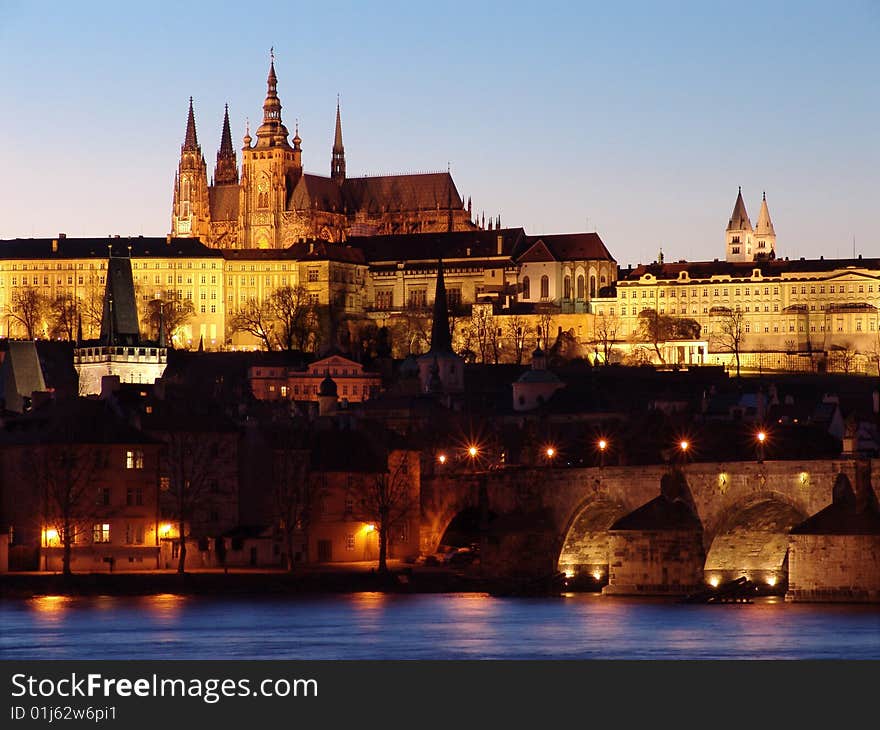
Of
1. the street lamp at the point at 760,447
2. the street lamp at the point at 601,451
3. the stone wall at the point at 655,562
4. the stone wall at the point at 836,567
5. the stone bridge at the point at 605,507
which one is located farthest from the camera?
the street lamp at the point at 601,451

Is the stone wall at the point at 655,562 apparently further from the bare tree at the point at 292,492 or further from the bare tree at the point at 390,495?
the bare tree at the point at 292,492

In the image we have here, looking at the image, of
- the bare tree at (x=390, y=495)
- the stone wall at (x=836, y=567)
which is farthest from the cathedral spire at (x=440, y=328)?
the stone wall at (x=836, y=567)

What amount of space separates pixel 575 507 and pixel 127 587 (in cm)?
1355

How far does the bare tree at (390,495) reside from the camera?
88688 millimetres

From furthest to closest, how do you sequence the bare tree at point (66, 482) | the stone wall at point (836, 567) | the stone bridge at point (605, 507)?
1. the bare tree at point (66, 482)
2. the stone bridge at point (605, 507)
3. the stone wall at point (836, 567)

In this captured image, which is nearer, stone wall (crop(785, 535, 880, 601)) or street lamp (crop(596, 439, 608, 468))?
stone wall (crop(785, 535, 880, 601))

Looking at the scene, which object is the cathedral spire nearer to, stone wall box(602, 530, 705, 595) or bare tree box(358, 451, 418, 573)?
bare tree box(358, 451, 418, 573)

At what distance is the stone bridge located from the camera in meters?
75.5

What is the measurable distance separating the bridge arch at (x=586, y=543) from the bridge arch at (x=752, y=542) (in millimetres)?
6147

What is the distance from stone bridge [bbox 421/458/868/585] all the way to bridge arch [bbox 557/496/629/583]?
29mm

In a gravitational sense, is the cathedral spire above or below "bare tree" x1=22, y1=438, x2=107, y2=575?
above

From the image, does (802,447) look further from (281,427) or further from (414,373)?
(414,373)

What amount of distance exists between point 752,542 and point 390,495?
16.0 meters

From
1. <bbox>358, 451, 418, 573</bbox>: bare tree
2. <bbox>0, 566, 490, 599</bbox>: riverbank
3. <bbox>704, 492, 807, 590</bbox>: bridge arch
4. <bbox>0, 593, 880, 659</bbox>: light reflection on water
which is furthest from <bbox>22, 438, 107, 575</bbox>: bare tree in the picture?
<bbox>704, 492, 807, 590</bbox>: bridge arch
